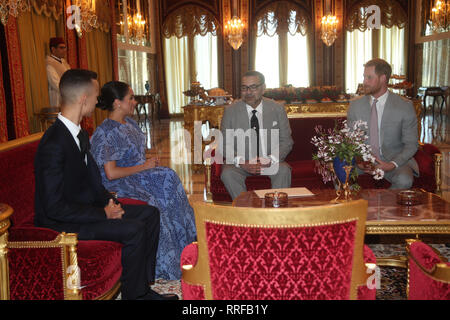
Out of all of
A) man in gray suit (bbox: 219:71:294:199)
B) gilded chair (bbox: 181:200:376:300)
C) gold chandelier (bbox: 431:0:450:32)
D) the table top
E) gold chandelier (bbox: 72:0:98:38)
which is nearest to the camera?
gilded chair (bbox: 181:200:376:300)

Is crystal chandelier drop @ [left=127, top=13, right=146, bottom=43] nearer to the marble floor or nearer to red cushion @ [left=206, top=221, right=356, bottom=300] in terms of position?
the marble floor

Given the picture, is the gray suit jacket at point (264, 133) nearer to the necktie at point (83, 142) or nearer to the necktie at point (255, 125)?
the necktie at point (255, 125)

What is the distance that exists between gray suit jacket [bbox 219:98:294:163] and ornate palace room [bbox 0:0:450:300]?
1cm

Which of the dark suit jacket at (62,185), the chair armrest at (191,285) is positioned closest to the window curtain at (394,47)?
the dark suit jacket at (62,185)

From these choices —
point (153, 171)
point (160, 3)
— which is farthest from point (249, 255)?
point (160, 3)

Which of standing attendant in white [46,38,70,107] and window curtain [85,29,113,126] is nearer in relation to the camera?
standing attendant in white [46,38,70,107]

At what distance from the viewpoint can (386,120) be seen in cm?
421

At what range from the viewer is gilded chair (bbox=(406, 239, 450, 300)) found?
1.75 meters

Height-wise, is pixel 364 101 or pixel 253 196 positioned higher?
pixel 364 101

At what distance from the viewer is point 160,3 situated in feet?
51.2

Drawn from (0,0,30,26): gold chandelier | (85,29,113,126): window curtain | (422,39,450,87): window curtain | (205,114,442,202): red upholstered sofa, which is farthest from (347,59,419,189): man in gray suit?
(422,39,450,87): window curtain

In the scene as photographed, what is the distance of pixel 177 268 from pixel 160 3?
1380 centimetres
